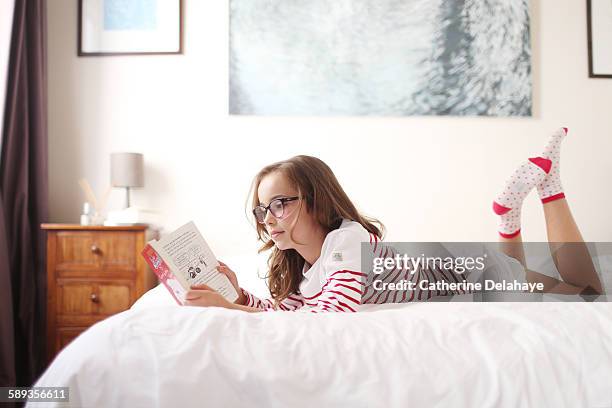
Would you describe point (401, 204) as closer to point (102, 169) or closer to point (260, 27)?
point (260, 27)

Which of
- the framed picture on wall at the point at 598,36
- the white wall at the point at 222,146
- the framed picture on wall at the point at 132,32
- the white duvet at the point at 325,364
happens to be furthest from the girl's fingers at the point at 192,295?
the framed picture on wall at the point at 598,36

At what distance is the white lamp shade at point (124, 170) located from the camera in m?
2.51

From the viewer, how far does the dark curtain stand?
2.31 metres

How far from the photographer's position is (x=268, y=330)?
821 mm

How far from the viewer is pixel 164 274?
109 cm

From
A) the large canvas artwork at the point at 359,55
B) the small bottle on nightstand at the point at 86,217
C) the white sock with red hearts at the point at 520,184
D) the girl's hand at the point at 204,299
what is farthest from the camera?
the large canvas artwork at the point at 359,55

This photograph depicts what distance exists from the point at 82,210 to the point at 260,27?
4.84 ft

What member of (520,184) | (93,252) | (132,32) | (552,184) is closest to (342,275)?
(520,184)

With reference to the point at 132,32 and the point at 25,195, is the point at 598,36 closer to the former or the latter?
the point at 132,32

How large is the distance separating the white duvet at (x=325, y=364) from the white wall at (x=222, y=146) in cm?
191

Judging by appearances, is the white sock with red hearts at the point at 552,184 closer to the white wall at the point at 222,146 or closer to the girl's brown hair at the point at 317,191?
the girl's brown hair at the point at 317,191

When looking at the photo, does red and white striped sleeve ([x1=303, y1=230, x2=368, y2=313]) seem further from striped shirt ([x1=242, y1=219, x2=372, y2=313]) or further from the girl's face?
the girl's face

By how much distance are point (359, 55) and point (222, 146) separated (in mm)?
949

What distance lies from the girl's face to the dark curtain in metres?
1.53
